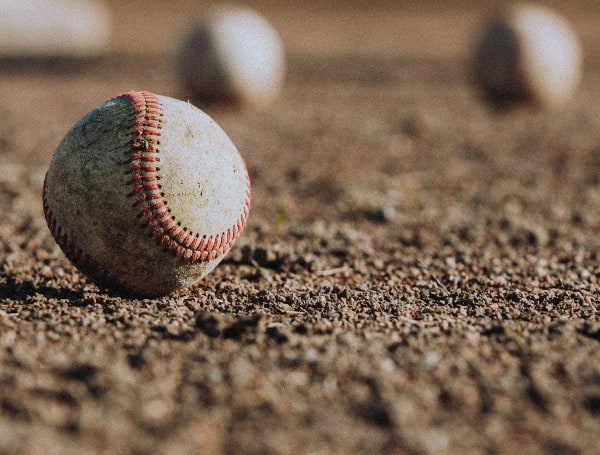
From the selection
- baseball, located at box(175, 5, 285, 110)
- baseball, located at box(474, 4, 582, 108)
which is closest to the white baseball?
baseball, located at box(175, 5, 285, 110)

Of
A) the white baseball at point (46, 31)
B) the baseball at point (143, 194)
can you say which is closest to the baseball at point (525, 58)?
the baseball at point (143, 194)

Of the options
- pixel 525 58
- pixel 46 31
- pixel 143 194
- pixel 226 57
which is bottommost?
pixel 46 31

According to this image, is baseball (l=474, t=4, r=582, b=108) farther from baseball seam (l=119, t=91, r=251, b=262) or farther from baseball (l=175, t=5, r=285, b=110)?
baseball seam (l=119, t=91, r=251, b=262)

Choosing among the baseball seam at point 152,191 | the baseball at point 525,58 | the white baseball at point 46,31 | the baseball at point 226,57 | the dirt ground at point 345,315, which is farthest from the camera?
the white baseball at point 46,31

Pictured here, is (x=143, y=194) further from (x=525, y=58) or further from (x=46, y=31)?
(x=46, y=31)

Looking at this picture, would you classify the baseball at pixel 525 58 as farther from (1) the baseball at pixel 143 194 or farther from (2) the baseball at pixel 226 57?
(1) the baseball at pixel 143 194

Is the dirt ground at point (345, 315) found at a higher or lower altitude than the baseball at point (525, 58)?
lower

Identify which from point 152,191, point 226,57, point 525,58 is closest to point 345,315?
point 152,191

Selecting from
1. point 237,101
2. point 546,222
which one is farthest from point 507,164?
point 237,101
